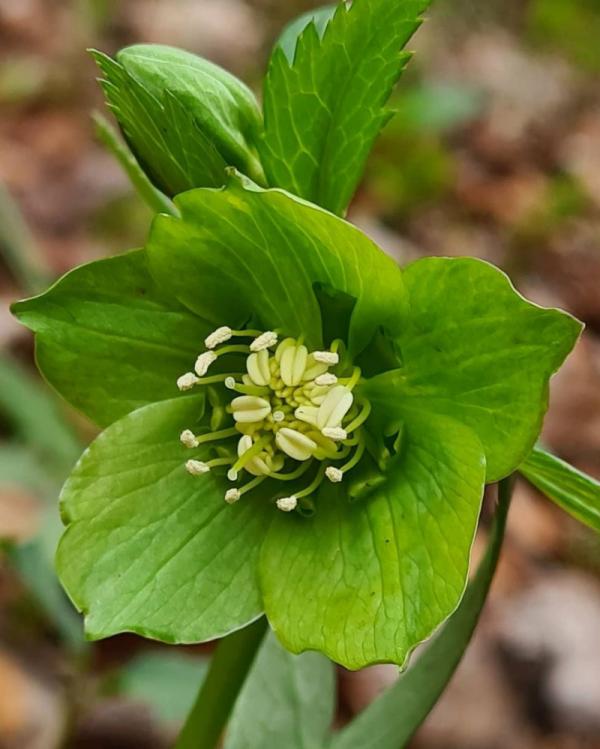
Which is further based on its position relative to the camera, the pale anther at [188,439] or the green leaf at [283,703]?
the green leaf at [283,703]

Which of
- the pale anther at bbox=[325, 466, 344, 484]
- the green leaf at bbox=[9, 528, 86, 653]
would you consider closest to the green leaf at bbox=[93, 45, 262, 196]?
the pale anther at bbox=[325, 466, 344, 484]

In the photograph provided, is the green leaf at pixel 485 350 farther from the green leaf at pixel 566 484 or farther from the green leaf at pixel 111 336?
the green leaf at pixel 111 336

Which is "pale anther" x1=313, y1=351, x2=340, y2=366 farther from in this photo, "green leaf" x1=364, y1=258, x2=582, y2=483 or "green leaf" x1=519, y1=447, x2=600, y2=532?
"green leaf" x1=519, y1=447, x2=600, y2=532

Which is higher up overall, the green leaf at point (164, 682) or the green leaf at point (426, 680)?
the green leaf at point (426, 680)

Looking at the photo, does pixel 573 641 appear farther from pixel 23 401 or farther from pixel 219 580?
pixel 219 580

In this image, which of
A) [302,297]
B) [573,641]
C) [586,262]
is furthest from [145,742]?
[586,262]

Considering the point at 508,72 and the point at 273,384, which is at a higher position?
the point at 273,384

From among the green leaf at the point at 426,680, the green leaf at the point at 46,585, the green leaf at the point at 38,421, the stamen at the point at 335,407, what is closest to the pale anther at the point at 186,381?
the stamen at the point at 335,407
